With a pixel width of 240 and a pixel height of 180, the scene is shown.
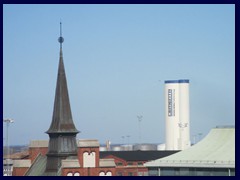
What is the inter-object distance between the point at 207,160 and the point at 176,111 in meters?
119

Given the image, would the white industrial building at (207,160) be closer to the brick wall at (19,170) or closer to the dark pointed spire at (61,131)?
the dark pointed spire at (61,131)

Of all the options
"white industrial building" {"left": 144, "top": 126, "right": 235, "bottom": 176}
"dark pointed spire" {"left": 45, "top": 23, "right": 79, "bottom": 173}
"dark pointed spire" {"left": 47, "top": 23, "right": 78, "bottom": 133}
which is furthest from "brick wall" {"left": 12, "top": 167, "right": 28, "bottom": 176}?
"white industrial building" {"left": 144, "top": 126, "right": 235, "bottom": 176}

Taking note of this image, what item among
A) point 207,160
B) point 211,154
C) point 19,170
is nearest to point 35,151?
point 19,170

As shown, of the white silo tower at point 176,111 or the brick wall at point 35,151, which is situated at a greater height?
the white silo tower at point 176,111

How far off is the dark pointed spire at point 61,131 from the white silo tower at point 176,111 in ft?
338

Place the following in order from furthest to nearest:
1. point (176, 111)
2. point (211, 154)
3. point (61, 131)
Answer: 1. point (176, 111)
2. point (61, 131)
3. point (211, 154)

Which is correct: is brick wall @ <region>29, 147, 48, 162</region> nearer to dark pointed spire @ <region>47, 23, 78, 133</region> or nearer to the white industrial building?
dark pointed spire @ <region>47, 23, 78, 133</region>

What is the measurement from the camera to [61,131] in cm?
6375

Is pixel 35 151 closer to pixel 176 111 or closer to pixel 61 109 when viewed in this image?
pixel 61 109

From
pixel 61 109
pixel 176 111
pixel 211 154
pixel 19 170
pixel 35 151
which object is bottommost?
pixel 19 170

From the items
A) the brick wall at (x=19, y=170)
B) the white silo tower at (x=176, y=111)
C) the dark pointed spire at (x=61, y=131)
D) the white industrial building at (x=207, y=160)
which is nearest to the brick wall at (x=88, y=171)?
the dark pointed spire at (x=61, y=131)

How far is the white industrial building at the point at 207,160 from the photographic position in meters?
51.1

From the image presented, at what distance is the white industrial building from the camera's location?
51.1m
